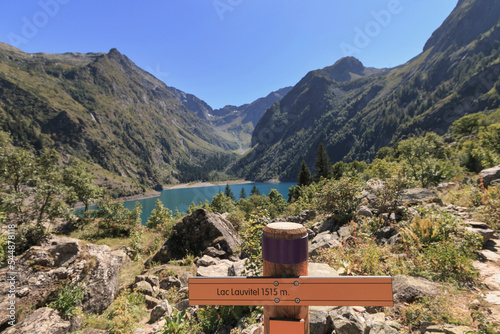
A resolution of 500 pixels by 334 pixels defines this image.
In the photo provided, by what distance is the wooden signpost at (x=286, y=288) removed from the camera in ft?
5.74

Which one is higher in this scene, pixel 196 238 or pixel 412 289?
pixel 412 289

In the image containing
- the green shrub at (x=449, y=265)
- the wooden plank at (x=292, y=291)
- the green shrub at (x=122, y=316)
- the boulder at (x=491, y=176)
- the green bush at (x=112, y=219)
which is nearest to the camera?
the wooden plank at (x=292, y=291)

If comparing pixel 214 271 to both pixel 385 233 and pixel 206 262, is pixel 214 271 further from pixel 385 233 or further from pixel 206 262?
pixel 385 233

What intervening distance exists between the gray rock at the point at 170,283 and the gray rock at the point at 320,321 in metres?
6.29

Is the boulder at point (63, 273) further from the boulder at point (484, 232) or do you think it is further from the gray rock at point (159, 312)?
the boulder at point (484, 232)

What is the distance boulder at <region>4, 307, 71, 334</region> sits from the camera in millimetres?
5332

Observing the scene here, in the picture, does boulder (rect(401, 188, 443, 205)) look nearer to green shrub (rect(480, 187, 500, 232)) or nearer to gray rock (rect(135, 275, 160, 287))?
green shrub (rect(480, 187, 500, 232))

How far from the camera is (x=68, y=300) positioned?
656cm

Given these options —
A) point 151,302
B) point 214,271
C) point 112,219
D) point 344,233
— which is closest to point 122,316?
point 151,302

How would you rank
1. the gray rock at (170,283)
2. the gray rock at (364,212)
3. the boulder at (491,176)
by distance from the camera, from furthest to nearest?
the boulder at (491,176) < the gray rock at (364,212) < the gray rock at (170,283)

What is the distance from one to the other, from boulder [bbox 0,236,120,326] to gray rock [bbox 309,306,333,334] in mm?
7494

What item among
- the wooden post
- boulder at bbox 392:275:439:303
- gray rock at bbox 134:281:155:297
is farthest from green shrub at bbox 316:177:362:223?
the wooden post

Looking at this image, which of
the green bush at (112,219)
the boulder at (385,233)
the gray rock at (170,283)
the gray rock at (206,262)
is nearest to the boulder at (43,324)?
the gray rock at (170,283)

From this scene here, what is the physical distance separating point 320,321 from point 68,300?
7.69m
